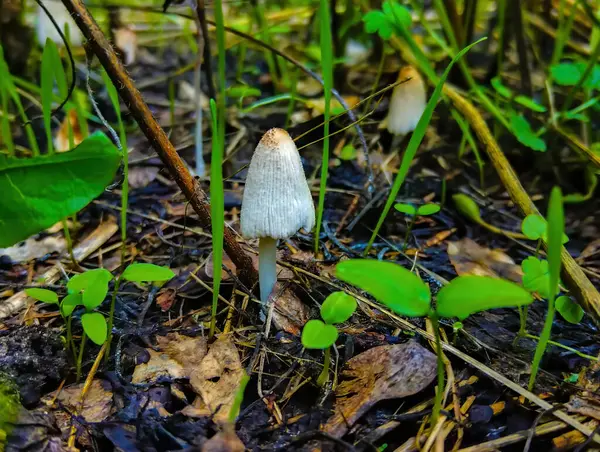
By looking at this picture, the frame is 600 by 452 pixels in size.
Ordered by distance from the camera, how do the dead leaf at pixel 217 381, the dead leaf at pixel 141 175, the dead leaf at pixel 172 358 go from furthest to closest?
the dead leaf at pixel 141 175 → the dead leaf at pixel 172 358 → the dead leaf at pixel 217 381

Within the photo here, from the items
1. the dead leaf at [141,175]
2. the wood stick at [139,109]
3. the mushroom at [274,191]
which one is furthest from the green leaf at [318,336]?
the dead leaf at [141,175]

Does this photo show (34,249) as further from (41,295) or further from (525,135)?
(525,135)

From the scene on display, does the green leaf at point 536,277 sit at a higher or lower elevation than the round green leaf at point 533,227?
lower

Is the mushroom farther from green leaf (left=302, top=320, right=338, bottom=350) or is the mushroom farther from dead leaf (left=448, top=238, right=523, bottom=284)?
dead leaf (left=448, top=238, right=523, bottom=284)

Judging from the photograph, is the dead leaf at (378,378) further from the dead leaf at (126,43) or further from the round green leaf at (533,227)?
the dead leaf at (126,43)

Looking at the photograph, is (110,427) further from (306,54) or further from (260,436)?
(306,54)

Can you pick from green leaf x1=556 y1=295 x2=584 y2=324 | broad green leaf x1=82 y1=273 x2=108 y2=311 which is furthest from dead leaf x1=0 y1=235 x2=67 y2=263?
green leaf x1=556 y1=295 x2=584 y2=324

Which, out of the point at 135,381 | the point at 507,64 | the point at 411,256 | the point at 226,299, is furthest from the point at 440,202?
the point at 507,64
